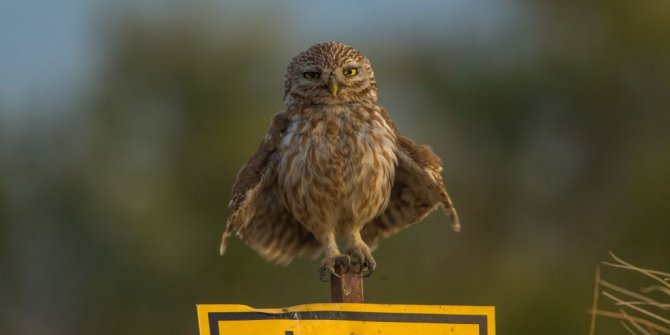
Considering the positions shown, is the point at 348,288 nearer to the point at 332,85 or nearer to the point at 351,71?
the point at 332,85

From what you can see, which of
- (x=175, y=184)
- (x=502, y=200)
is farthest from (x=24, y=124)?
(x=502, y=200)

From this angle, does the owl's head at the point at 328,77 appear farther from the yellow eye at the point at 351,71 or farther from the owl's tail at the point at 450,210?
the owl's tail at the point at 450,210

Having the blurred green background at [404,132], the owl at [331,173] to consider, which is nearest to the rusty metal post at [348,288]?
the owl at [331,173]

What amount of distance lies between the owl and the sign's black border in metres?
1.06

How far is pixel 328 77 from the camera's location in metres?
6.21

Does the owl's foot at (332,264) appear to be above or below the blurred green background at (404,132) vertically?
below

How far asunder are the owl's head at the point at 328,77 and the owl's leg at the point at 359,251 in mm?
576

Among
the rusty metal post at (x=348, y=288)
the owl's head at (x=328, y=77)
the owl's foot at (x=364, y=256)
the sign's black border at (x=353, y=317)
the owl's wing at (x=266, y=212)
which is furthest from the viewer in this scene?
the owl's head at (x=328, y=77)

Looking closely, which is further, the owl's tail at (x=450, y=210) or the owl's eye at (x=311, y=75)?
the owl's eye at (x=311, y=75)

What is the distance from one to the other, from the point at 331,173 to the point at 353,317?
136 cm

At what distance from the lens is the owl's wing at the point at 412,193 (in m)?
5.99

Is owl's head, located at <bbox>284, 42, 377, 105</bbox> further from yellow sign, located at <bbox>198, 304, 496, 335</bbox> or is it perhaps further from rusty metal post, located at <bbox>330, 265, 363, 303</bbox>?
yellow sign, located at <bbox>198, 304, 496, 335</bbox>

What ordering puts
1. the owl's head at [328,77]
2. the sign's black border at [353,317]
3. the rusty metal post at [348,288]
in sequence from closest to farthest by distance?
the sign's black border at [353,317], the rusty metal post at [348,288], the owl's head at [328,77]

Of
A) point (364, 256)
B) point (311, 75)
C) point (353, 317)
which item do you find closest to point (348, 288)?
point (353, 317)
